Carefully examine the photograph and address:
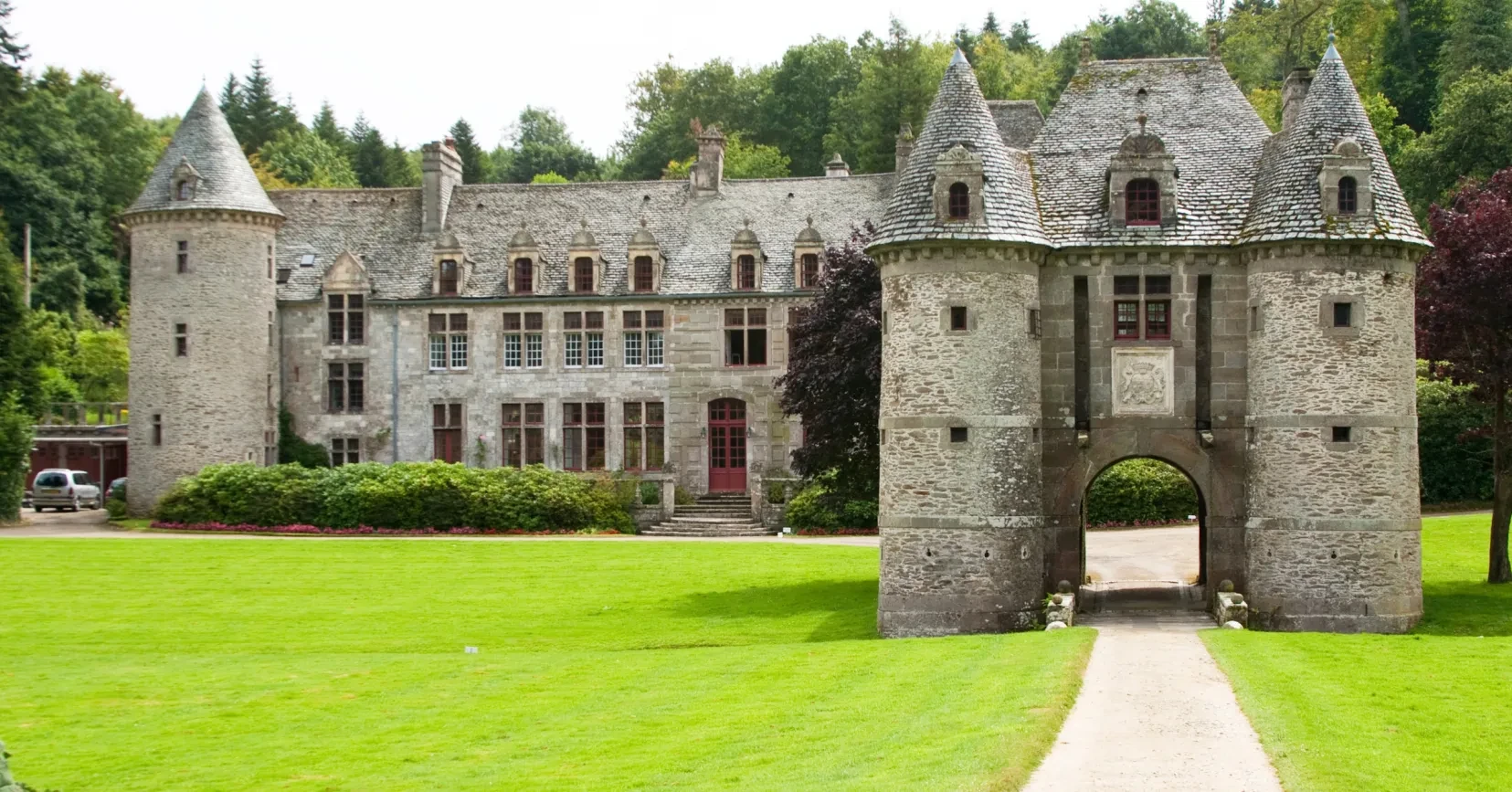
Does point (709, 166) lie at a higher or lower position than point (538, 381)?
higher

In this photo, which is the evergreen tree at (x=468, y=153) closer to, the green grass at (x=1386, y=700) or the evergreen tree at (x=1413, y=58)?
the evergreen tree at (x=1413, y=58)

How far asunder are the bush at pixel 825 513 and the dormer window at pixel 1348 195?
1871cm

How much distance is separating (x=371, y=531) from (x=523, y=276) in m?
11.1

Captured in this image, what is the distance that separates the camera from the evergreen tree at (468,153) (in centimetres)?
9088

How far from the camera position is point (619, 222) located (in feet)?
180

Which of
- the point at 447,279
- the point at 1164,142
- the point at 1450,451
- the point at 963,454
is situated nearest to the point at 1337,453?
the point at 963,454

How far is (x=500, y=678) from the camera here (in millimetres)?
22906

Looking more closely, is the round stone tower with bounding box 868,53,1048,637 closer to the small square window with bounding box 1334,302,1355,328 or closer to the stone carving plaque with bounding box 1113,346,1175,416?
the stone carving plaque with bounding box 1113,346,1175,416

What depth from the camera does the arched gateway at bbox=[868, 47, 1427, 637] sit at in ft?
91.7

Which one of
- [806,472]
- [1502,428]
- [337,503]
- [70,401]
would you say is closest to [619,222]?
[337,503]

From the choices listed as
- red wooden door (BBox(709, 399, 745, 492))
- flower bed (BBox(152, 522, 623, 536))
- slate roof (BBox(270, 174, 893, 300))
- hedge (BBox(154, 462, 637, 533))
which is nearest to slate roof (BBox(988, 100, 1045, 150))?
slate roof (BBox(270, 174, 893, 300))

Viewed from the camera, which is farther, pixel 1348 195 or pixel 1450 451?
pixel 1450 451

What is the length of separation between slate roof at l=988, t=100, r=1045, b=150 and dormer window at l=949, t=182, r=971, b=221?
83.5ft

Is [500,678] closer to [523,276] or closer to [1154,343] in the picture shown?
[1154,343]
